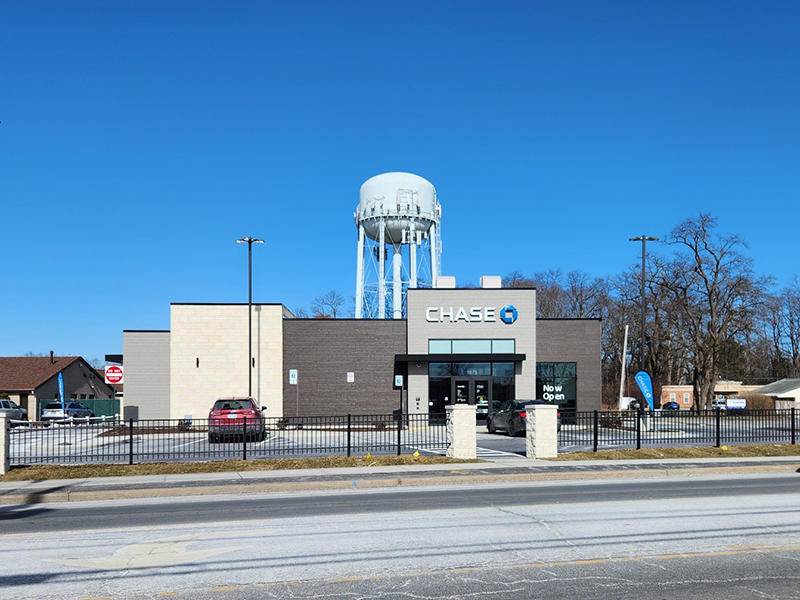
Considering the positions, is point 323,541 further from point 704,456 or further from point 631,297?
point 631,297

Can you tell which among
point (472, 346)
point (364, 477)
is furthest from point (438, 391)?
point (364, 477)

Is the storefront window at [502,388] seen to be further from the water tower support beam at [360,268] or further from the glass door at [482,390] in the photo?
the water tower support beam at [360,268]

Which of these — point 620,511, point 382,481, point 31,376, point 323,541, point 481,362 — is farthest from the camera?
point 31,376

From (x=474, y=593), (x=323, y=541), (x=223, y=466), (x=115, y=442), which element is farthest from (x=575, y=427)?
(x=474, y=593)

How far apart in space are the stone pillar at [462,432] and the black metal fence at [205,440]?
1486 mm

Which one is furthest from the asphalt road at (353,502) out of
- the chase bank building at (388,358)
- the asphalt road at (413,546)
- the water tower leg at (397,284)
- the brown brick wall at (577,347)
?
the water tower leg at (397,284)

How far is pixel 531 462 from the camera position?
1970cm

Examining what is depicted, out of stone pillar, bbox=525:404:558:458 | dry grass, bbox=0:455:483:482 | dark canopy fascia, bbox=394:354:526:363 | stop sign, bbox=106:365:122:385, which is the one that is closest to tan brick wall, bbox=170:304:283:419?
stop sign, bbox=106:365:122:385

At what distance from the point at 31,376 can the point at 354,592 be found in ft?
212

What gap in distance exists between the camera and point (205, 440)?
73.9 ft

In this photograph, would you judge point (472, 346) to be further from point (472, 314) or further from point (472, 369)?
point (472, 314)

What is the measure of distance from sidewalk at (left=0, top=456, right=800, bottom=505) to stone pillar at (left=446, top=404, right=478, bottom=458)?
2.61 feet

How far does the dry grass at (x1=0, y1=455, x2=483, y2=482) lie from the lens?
58.0 ft

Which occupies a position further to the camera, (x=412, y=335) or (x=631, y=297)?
(x=631, y=297)
